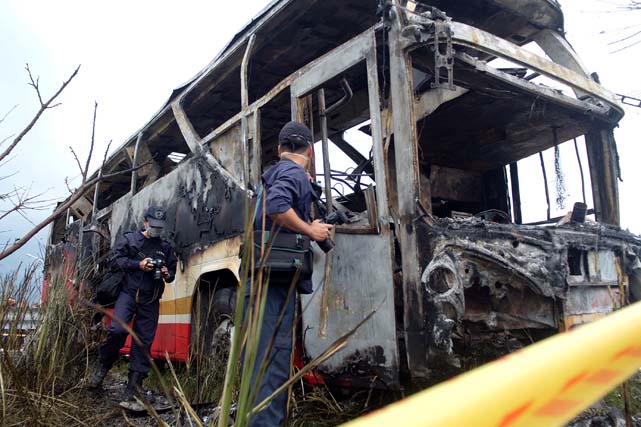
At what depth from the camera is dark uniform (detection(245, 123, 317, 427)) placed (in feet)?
6.76

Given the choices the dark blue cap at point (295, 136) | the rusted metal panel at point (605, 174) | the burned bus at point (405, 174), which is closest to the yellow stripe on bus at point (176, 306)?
the burned bus at point (405, 174)

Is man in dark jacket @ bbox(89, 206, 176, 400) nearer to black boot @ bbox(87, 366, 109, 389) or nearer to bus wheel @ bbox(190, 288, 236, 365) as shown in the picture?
black boot @ bbox(87, 366, 109, 389)

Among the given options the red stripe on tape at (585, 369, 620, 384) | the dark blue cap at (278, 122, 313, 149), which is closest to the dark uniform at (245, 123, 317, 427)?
the dark blue cap at (278, 122, 313, 149)

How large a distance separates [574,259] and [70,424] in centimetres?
275

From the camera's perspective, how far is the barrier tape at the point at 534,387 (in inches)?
18.3

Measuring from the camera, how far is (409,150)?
2.56 metres

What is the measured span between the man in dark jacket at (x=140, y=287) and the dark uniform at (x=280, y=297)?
1.85 m

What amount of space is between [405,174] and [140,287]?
7.99 feet

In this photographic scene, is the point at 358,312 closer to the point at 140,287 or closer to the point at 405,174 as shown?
the point at 405,174

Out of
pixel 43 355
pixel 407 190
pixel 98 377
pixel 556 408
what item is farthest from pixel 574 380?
pixel 98 377

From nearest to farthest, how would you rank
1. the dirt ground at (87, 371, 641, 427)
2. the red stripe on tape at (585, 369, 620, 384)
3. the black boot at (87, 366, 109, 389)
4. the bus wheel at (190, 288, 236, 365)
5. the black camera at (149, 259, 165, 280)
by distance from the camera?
the red stripe on tape at (585, 369, 620, 384) → the dirt ground at (87, 371, 641, 427) → the bus wheel at (190, 288, 236, 365) → the black boot at (87, 366, 109, 389) → the black camera at (149, 259, 165, 280)

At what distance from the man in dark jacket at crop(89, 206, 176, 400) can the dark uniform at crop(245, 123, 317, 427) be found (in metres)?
1.85

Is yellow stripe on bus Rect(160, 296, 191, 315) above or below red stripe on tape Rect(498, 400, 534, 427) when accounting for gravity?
above

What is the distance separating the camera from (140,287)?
13.0ft
